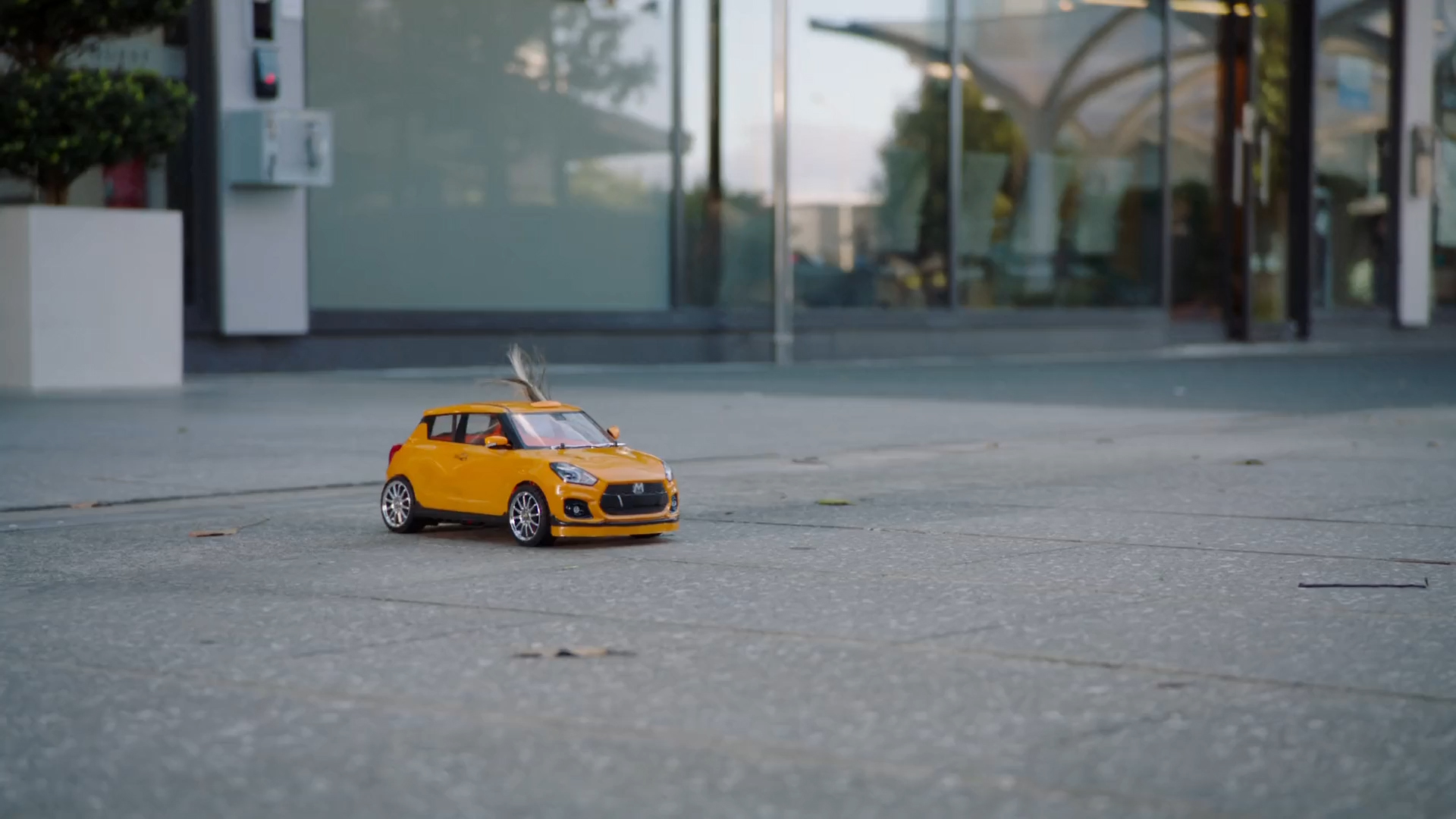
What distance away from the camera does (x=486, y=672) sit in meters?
5.62

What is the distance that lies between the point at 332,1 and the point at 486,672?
1955 cm

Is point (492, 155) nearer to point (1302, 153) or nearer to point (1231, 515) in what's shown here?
point (1231, 515)

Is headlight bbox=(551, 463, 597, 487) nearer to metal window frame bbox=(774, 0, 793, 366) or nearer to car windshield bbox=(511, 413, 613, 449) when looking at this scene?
car windshield bbox=(511, 413, 613, 449)

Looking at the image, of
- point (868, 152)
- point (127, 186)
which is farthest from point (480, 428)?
point (868, 152)

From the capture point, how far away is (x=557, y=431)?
913 centimetres

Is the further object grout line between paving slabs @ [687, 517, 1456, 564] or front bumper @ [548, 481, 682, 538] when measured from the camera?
front bumper @ [548, 481, 682, 538]

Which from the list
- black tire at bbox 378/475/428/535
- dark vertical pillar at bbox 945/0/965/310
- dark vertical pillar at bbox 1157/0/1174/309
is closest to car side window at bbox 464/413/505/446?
black tire at bbox 378/475/428/535

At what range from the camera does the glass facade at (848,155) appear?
81.1 feet

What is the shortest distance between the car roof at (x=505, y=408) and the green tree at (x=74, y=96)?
10158 mm

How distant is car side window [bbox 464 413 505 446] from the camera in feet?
30.0

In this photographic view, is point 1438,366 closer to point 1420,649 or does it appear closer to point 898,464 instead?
point 898,464

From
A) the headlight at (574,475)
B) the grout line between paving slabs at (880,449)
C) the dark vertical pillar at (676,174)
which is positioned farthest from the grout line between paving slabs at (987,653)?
the dark vertical pillar at (676,174)

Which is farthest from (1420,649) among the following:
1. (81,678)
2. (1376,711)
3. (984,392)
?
(984,392)

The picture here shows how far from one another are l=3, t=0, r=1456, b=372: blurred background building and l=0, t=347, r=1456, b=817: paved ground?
34.6 ft
